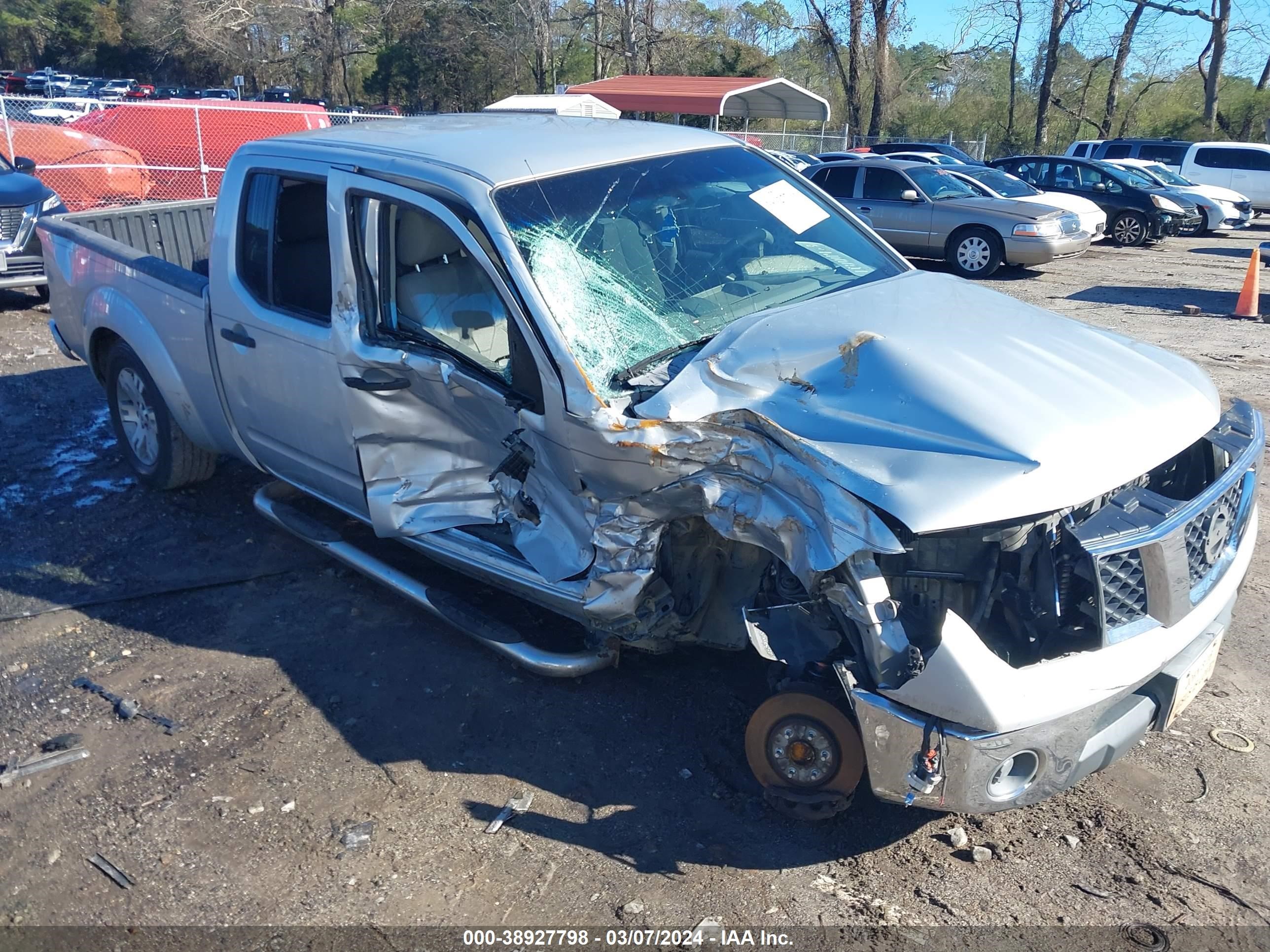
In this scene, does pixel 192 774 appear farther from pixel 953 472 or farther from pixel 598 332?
pixel 953 472

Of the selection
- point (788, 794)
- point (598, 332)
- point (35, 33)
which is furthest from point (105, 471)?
point (35, 33)

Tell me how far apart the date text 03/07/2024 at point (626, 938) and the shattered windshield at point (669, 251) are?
62.7 inches

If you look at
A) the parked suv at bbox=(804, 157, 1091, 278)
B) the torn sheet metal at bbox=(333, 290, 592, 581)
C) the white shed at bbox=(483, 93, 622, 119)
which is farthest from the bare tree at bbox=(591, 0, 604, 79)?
the torn sheet metal at bbox=(333, 290, 592, 581)

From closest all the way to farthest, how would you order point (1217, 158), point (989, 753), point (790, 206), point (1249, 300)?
point (989, 753) < point (790, 206) < point (1249, 300) < point (1217, 158)

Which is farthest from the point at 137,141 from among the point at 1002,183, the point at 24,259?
the point at 1002,183

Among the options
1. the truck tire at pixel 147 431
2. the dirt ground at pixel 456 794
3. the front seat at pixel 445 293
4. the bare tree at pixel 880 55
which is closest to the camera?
the dirt ground at pixel 456 794

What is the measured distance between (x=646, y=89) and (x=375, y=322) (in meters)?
23.7

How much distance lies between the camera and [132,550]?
512cm

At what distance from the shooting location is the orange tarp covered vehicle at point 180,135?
15.5 metres

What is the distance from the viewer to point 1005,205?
1404cm

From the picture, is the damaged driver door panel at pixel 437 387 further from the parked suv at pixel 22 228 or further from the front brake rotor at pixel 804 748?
the parked suv at pixel 22 228

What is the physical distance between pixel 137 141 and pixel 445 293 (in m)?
14.8

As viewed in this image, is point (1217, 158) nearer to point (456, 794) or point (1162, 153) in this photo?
point (1162, 153)

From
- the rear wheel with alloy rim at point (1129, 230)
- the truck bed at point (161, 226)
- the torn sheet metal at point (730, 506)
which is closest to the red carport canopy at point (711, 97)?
the rear wheel with alloy rim at point (1129, 230)
